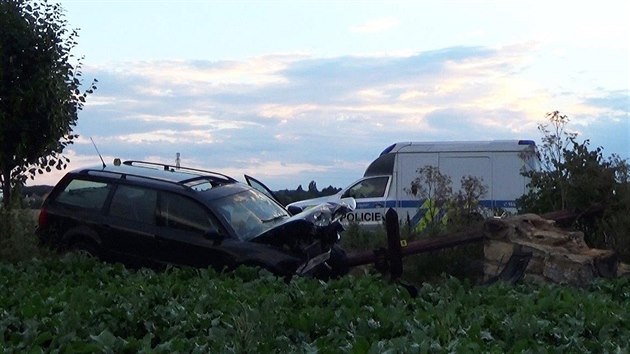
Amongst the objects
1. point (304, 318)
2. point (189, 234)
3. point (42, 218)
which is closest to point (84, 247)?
point (42, 218)

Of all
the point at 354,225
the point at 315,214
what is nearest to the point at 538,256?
the point at 315,214

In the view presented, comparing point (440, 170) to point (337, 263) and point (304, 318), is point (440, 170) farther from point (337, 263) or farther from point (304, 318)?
point (304, 318)

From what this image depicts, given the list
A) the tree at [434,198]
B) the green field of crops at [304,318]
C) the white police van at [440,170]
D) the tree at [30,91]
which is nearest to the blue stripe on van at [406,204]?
the white police van at [440,170]

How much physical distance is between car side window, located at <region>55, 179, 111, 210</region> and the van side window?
10881mm

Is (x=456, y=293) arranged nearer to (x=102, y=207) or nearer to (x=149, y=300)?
(x=149, y=300)

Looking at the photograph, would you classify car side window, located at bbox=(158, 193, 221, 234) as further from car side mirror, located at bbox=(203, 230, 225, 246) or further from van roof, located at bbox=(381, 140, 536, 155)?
van roof, located at bbox=(381, 140, 536, 155)

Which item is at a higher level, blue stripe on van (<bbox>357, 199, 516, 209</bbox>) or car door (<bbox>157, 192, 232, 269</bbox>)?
blue stripe on van (<bbox>357, 199, 516, 209</bbox>)

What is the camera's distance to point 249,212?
13719 mm

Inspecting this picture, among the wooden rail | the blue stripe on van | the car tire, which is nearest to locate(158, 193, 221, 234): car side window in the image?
the car tire

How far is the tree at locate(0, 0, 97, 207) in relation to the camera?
15992mm

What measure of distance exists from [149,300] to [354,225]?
9.89 m

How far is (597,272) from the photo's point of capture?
11.6 m

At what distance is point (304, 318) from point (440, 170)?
59.9 feet

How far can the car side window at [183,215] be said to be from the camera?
1324 cm
